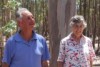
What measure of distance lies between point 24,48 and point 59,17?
205cm

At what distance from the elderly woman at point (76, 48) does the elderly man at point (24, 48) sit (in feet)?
2.60

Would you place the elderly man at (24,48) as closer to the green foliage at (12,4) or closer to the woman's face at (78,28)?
the woman's face at (78,28)

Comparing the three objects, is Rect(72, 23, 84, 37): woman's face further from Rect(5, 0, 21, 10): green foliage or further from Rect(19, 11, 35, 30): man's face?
Rect(5, 0, 21, 10): green foliage

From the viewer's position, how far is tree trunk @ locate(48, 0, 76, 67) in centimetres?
582

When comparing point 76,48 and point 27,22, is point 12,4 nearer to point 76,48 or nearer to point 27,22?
point 76,48

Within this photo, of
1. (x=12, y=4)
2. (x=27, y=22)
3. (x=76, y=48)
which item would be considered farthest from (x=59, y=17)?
(x=12, y=4)

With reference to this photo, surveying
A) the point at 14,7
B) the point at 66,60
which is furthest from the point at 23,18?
the point at 14,7

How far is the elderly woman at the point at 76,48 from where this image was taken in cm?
459

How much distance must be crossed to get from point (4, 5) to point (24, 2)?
326cm

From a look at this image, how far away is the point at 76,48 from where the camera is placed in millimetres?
4660

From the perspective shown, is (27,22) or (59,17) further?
(59,17)

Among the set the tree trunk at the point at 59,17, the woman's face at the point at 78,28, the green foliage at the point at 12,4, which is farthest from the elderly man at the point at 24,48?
the green foliage at the point at 12,4

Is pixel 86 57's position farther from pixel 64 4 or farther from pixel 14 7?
pixel 14 7

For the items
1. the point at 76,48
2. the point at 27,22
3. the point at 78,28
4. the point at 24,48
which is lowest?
the point at 76,48
